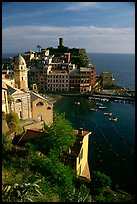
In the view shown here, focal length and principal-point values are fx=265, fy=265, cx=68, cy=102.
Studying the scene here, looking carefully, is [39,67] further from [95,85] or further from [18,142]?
[18,142]

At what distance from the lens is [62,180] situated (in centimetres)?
365

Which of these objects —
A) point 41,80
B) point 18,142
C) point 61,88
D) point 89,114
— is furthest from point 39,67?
point 18,142

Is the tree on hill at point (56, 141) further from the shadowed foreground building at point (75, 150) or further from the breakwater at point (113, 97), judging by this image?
the breakwater at point (113, 97)

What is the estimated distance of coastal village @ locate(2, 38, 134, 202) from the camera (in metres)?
5.55

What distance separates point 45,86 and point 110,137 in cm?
975

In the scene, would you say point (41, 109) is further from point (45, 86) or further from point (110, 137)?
point (45, 86)

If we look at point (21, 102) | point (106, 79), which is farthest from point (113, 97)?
point (21, 102)

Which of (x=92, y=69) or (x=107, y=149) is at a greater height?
(x=92, y=69)

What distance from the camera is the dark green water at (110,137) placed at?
6707 millimetres

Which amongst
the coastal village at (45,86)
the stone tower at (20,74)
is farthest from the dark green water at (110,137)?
the stone tower at (20,74)

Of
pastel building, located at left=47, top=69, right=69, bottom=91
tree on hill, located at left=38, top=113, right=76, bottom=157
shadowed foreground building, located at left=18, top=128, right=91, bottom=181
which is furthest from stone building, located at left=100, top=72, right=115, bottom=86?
tree on hill, located at left=38, top=113, right=76, bottom=157

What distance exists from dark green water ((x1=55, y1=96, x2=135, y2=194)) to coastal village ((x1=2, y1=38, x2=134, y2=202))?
2.72 ft

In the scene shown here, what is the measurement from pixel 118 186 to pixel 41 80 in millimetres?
13238

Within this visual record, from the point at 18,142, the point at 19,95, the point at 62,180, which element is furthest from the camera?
the point at 19,95
